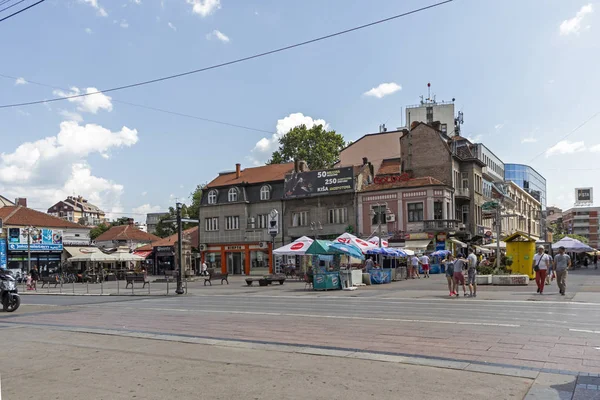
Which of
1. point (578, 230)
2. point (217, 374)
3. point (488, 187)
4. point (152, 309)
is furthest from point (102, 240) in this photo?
point (578, 230)

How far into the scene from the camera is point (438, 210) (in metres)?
48.9

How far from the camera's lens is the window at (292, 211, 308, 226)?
54194 millimetres

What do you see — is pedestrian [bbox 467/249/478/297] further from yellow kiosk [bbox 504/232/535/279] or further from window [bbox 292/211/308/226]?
window [bbox 292/211/308/226]

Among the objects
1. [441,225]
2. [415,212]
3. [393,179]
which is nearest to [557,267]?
[441,225]

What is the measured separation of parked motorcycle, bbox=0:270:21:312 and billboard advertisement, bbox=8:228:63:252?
124 feet

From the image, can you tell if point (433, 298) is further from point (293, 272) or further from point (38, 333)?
point (293, 272)

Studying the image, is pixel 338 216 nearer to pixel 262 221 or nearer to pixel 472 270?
pixel 262 221

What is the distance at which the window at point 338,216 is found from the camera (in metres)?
52.1

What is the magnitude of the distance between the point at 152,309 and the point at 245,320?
18.8 ft

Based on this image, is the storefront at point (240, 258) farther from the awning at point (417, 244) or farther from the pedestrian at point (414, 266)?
the pedestrian at point (414, 266)

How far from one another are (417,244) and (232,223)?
20403 mm

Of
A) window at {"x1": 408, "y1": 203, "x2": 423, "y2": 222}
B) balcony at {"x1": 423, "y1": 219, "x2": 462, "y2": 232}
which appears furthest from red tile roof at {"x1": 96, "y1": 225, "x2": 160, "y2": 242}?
balcony at {"x1": 423, "y1": 219, "x2": 462, "y2": 232}

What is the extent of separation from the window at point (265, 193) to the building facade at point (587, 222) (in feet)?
429

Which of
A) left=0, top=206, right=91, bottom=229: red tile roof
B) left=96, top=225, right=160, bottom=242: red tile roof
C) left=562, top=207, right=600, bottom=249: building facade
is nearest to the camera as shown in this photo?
left=0, top=206, right=91, bottom=229: red tile roof
